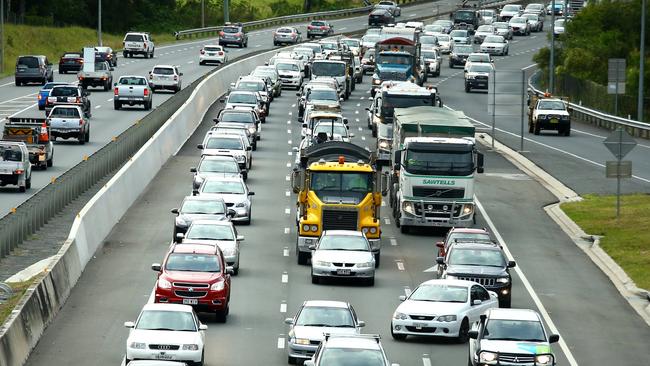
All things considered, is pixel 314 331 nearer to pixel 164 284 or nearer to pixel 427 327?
pixel 427 327

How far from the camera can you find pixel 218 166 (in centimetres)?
5378

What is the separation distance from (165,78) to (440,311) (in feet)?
197

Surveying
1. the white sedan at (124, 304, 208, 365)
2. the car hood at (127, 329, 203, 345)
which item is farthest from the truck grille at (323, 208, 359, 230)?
the car hood at (127, 329, 203, 345)

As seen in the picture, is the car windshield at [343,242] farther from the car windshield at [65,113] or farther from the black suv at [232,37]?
the black suv at [232,37]

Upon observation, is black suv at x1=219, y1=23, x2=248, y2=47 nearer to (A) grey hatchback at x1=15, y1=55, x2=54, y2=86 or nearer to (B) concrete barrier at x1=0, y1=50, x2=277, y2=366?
(A) grey hatchback at x1=15, y1=55, x2=54, y2=86

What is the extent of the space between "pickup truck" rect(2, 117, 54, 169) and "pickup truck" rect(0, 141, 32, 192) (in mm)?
4350

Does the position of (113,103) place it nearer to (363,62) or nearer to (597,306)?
(363,62)

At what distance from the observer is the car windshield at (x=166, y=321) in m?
27.8

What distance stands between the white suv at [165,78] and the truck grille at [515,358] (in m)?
64.3

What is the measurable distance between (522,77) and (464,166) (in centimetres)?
2443

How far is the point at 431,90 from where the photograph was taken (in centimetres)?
6309

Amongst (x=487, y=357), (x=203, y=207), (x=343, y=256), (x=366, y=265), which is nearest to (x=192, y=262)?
(x=343, y=256)

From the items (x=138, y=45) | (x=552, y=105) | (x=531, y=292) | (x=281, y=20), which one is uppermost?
(x=281, y=20)

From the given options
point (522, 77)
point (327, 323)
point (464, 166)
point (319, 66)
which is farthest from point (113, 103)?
point (327, 323)
